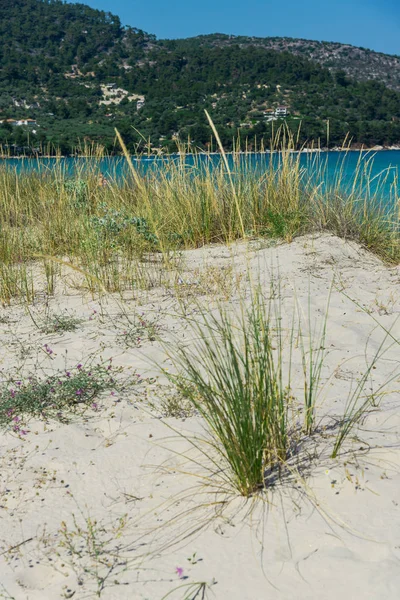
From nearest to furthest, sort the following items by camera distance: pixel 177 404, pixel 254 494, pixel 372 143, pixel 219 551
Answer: pixel 219 551
pixel 254 494
pixel 177 404
pixel 372 143

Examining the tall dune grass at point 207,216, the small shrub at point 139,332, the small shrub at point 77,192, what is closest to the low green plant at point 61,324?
the small shrub at point 139,332

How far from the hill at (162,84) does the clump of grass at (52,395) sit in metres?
10.6

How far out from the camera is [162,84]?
40.0 metres

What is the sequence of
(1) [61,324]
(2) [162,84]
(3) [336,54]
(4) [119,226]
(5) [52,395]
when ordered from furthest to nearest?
(3) [336,54] → (2) [162,84] → (4) [119,226] → (1) [61,324] → (5) [52,395]

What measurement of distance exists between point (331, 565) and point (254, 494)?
1.10ft

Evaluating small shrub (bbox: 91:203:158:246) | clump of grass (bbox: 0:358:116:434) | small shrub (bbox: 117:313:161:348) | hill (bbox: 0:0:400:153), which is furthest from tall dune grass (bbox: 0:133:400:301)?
hill (bbox: 0:0:400:153)

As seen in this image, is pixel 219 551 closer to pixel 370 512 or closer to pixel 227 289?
pixel 370 512

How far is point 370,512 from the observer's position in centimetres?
170

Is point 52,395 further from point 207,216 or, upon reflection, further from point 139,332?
point 207,216

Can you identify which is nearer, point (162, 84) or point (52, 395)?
point (52, 395)

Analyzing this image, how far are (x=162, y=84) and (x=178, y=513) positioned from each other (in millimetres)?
41099

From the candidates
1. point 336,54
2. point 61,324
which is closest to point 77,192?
point 61,324

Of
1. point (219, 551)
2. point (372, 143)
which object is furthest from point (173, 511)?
point (372, 143)

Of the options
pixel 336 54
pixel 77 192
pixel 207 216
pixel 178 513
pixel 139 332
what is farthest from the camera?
pixel 336 54
